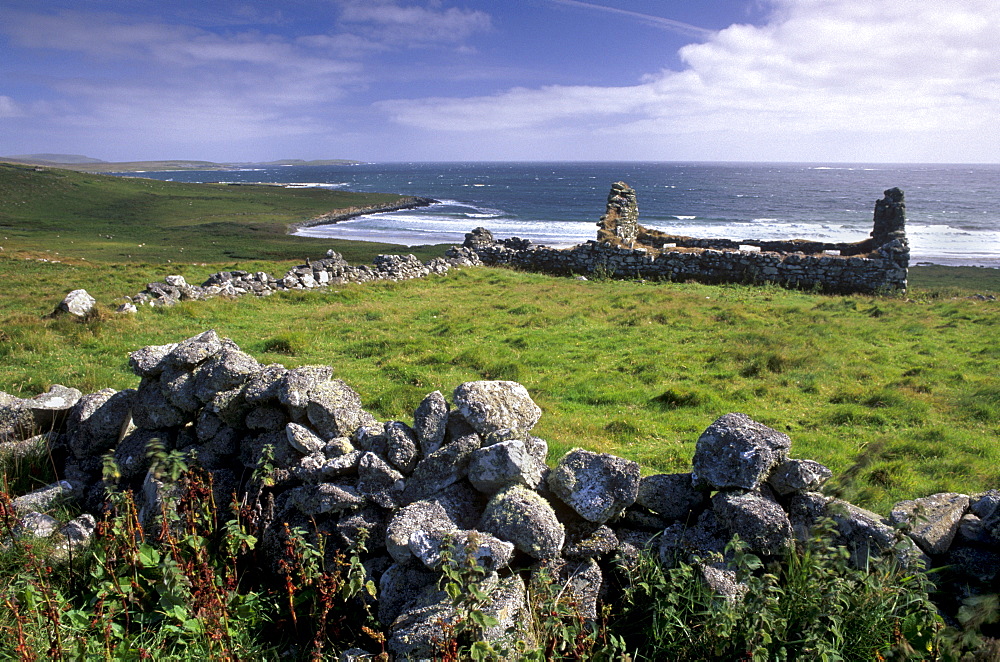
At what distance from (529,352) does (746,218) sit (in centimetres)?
8617

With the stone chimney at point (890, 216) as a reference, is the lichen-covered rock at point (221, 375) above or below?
below

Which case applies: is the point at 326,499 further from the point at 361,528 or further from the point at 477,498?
the point at 477,498

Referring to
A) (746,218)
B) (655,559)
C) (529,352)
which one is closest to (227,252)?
(529,352)

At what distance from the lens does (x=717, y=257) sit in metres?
26.4

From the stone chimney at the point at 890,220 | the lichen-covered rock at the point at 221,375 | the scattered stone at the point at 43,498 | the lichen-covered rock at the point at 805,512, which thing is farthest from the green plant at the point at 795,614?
the stone chimney at the point at 890,220

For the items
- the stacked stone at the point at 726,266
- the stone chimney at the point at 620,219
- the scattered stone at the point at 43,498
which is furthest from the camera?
the stone chimney at the point at 620,219

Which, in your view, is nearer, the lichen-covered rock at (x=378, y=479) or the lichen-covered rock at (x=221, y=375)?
A: the lichen-covered rock at (x=378, y=479)

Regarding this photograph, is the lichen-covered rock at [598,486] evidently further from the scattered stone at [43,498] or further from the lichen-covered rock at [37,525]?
the scattered stone at [43,498]

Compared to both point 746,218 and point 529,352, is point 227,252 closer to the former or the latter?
point 529,352

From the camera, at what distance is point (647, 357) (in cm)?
1227

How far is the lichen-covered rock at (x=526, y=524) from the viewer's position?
4.27m

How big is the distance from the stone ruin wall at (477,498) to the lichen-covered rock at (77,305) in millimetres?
10304

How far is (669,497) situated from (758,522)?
2.58 ft

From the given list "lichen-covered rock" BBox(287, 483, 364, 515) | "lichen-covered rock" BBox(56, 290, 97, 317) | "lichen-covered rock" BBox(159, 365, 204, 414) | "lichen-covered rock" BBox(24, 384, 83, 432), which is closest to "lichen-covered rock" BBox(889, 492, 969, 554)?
"lichen-covered rock" BBox(287, 483, 364, 515)
